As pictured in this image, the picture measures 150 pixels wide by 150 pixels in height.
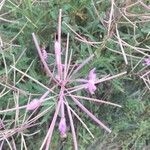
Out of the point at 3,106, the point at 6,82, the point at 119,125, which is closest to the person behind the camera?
→ the point at 6,82

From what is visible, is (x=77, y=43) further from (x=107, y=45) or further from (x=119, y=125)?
(x=119, y=125)

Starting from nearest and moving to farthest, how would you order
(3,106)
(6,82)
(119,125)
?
1. (6,82)
2. (3,106)
3. (119,125)

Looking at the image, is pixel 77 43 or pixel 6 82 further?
pixel 77 43

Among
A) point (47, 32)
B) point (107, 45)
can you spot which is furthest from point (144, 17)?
point (47, 32)

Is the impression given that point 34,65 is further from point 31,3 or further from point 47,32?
point 31,3

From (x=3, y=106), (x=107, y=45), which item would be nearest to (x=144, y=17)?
(x=107, y=45)

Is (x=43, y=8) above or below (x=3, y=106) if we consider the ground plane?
above

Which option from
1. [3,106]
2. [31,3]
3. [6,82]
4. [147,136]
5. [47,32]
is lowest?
[147,136]
